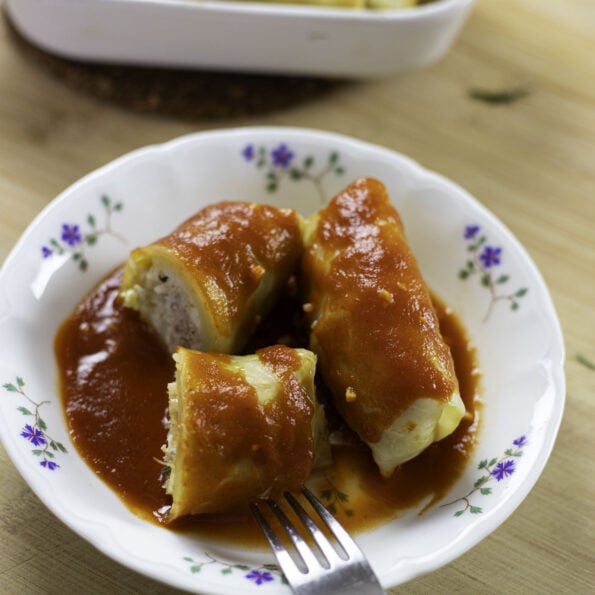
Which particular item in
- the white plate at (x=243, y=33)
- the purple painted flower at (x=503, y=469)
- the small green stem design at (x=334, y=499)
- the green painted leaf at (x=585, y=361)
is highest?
the white plate at (x=243, y=33)

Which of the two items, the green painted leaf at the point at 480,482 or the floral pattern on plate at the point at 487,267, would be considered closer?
the green painted leaf at the point at 480,482

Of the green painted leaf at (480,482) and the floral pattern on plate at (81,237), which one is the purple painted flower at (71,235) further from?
the green painted leaf at (480,482)

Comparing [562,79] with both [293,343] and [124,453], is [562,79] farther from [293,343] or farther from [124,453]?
[124,453]

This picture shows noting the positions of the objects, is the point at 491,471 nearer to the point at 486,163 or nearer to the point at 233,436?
the point at 233,436

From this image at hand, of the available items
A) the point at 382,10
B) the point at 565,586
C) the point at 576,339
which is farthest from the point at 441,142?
the point at 565,586

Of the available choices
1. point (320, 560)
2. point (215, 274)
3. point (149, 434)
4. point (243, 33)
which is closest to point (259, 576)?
point (320, 560)

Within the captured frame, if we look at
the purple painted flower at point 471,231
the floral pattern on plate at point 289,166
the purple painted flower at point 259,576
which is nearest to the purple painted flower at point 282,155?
the floral pattern on plate at point 289,166
